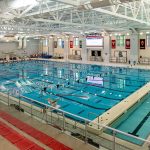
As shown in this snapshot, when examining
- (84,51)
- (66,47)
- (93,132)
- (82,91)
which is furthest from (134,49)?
(93,132)

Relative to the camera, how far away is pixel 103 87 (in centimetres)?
1580

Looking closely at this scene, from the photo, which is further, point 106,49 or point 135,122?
point 106,49

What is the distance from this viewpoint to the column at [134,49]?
1020 inches

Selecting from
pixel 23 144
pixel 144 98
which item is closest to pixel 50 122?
pixel 23 144

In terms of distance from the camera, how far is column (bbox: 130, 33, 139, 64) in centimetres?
2591

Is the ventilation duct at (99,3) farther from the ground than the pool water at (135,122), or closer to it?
farther from the ground

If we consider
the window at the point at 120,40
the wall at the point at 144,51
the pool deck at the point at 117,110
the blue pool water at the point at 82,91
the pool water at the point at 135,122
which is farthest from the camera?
the window at the point at 120,40

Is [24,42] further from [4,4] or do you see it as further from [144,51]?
[4,4]

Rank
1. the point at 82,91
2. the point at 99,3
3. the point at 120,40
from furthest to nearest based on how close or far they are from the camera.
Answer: the point at 120,40 < the point at 82,91 < the point at 99,3

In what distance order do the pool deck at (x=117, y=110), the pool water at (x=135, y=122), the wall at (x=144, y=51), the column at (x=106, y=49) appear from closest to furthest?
the pool water at (x=135, y=122), the pool deck at (x=117, y=110), the wall at (x=144, y=51), the column at (x=106, y=49)

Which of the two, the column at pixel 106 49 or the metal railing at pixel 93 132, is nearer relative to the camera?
the metal railing at pixel 93 132

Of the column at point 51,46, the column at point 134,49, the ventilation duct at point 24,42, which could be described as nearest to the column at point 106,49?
the column at point 134,49

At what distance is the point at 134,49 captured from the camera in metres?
26.2

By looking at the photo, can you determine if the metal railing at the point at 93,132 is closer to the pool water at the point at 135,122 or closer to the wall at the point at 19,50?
the pool water at the point at 135,122
